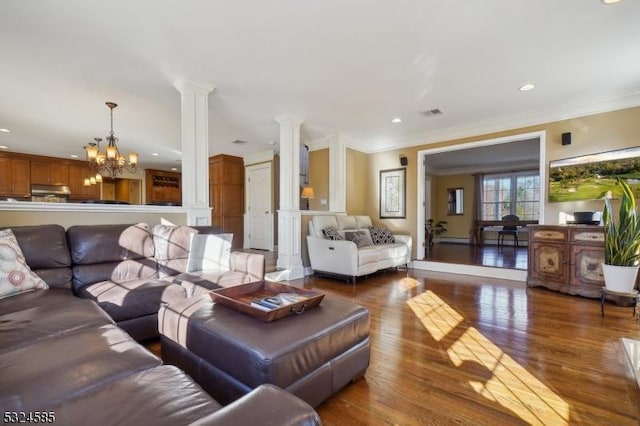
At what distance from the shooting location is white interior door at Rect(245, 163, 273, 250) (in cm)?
666

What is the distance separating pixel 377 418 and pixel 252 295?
0.96 metres

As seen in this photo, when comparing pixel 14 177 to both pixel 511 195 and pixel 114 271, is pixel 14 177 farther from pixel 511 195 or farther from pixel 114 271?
pixel 511 195

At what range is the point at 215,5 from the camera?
A: 2.07 m

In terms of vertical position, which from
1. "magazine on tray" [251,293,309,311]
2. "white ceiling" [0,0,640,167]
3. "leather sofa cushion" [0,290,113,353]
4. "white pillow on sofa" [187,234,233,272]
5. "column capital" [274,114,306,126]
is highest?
"white ceiling" [0,0,640,167]

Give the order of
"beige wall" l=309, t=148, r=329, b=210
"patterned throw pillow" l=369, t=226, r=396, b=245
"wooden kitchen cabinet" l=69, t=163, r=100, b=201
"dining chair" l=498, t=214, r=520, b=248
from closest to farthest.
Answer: "patterned throw pillow" l=369, t=226, r=396, b=245 → "beige wall" l=309, t=148, r=329, b=210 → "wooden kitchen cabinet" l=69, t=163, r=100, b=201 → "dining chair" l=498, t=214, r=520, b=248

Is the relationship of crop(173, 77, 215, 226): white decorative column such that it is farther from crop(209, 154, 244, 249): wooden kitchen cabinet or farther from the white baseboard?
the white baseboard

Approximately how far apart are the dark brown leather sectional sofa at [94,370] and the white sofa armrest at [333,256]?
2477 mm

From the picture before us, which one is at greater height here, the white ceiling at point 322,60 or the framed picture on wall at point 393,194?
the white ceiling at point 322,60

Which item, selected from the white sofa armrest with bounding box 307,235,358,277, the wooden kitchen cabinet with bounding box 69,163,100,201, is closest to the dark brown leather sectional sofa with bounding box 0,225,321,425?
the white sofa armrest with bounding box 307,235,358,277

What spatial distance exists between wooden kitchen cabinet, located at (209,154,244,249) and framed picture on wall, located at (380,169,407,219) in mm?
3573

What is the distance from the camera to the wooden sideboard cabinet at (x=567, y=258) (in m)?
3.27

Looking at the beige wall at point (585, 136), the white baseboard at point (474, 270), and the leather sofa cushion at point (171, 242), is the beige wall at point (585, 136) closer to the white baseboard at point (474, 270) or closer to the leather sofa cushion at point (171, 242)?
the white baseboard at point (474, 270)

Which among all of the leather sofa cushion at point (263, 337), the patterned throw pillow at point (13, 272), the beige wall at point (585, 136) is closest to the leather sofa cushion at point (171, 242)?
the patterned throw pillow at point (13, 272)

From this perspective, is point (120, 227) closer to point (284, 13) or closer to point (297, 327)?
point (297, 327)
